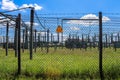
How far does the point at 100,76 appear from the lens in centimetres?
1062

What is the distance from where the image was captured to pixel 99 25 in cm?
1084

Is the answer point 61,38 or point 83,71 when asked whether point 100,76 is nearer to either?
point 83,71

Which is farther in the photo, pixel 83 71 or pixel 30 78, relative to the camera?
pixel 83 71

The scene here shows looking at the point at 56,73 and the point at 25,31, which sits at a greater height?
the point at 25,31

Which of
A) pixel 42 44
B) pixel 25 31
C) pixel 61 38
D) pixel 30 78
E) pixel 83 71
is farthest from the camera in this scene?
pixel 25 31

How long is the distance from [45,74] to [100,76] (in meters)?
1.90

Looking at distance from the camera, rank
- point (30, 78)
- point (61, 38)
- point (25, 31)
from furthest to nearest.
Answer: point (25, 31), point (61, 38), point (30, 78)

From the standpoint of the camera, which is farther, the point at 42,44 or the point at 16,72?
the point at 42,44

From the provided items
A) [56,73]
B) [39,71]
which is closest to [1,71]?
[39,71]

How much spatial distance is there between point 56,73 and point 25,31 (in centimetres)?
1902

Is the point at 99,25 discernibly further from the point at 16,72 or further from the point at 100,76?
the point at 16,72

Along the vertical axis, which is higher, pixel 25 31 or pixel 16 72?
pixel 25 31

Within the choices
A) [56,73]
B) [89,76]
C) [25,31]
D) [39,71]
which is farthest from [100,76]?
[25,31]

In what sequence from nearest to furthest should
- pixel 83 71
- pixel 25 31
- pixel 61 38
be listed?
pixel 83 71, pixel 61 38, pixel 25 31
